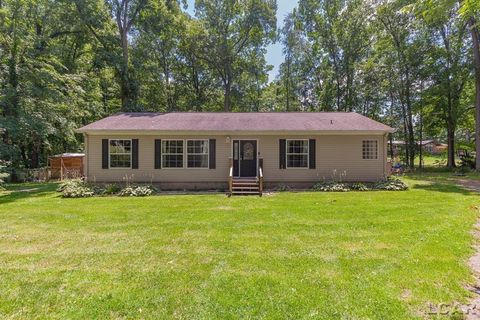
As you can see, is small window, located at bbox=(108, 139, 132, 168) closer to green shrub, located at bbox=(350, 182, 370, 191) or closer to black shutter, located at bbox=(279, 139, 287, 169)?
black shutter, located at bbox=(279, 139, 287, 169)

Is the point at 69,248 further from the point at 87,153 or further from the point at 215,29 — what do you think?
the point at 215,29

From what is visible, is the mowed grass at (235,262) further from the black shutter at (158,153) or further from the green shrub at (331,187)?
the black shutter at (158,153)

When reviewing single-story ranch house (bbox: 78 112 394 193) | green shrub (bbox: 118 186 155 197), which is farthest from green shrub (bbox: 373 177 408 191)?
green shrub (bbox: 118 186 155 197)

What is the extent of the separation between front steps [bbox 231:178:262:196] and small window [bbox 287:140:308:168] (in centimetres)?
191

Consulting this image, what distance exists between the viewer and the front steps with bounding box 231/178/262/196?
11570 millimetres

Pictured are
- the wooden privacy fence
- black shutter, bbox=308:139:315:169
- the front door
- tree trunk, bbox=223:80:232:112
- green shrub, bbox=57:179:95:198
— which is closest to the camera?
green shrub, bbox=57:179:95:198

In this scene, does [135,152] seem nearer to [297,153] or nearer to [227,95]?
[297,153]

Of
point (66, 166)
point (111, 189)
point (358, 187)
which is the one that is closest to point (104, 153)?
point (111, 189)

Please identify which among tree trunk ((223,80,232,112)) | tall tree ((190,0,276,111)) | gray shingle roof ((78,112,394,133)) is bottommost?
gray shingle roof ((78,112,394,133))

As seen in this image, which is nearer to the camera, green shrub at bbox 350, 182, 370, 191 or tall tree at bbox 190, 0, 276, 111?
green shrub at bbox 350, 182, 370, 191

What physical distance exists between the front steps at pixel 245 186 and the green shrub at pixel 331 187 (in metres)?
2.68

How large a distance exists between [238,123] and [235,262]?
9.48 metres

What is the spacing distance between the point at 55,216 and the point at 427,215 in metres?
10.1

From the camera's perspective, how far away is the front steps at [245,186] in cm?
1157
